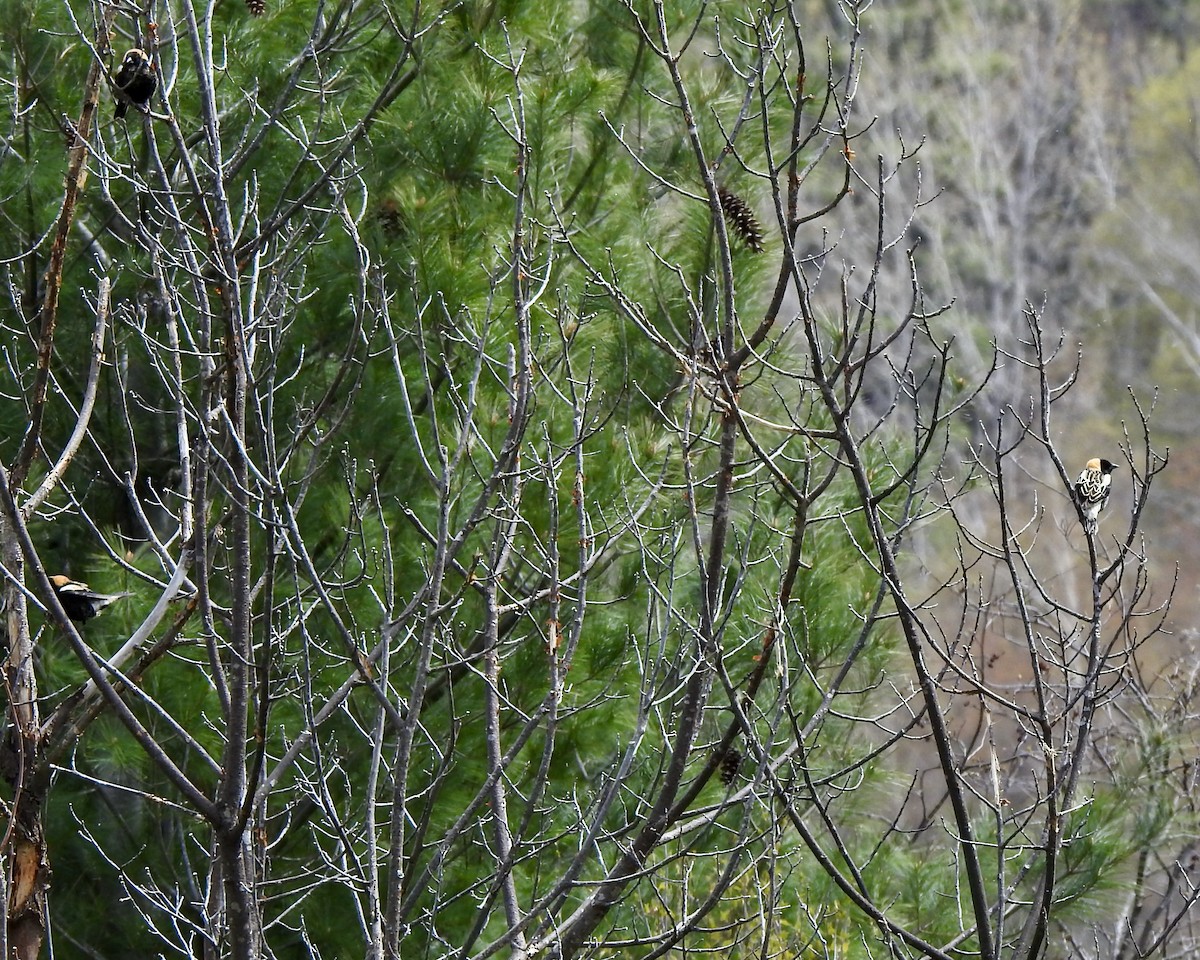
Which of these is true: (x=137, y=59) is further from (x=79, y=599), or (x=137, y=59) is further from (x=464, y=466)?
(x=464, y=466)

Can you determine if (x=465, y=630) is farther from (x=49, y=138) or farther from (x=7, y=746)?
(x=49, y=138)

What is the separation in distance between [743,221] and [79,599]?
2119 millimetres

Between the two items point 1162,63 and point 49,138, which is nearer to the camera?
point 49,138

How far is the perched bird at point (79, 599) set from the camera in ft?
11.8

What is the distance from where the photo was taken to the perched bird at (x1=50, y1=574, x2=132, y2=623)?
11.8ft

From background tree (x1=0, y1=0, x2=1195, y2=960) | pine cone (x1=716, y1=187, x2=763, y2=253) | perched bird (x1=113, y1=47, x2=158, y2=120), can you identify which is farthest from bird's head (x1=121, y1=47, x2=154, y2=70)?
pine cone (x1=716, y1=187, x2=763, y2=253)

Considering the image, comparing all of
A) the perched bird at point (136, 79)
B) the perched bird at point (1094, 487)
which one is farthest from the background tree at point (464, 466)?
the perched bird at point (136, 79)

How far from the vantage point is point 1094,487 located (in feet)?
11.8

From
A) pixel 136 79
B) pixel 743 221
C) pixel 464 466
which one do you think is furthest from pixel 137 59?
pixel 743 221

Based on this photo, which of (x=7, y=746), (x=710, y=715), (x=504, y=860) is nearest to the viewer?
(x=504, y=860)

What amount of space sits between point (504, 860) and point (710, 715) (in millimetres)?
2092

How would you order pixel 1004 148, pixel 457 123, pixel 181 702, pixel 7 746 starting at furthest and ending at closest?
pixel 1004 148 → pixel 457 123 → pixel 181 702 → pixel 7 746

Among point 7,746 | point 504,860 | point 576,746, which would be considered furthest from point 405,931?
point 576,746

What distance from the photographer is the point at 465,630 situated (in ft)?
14.8
